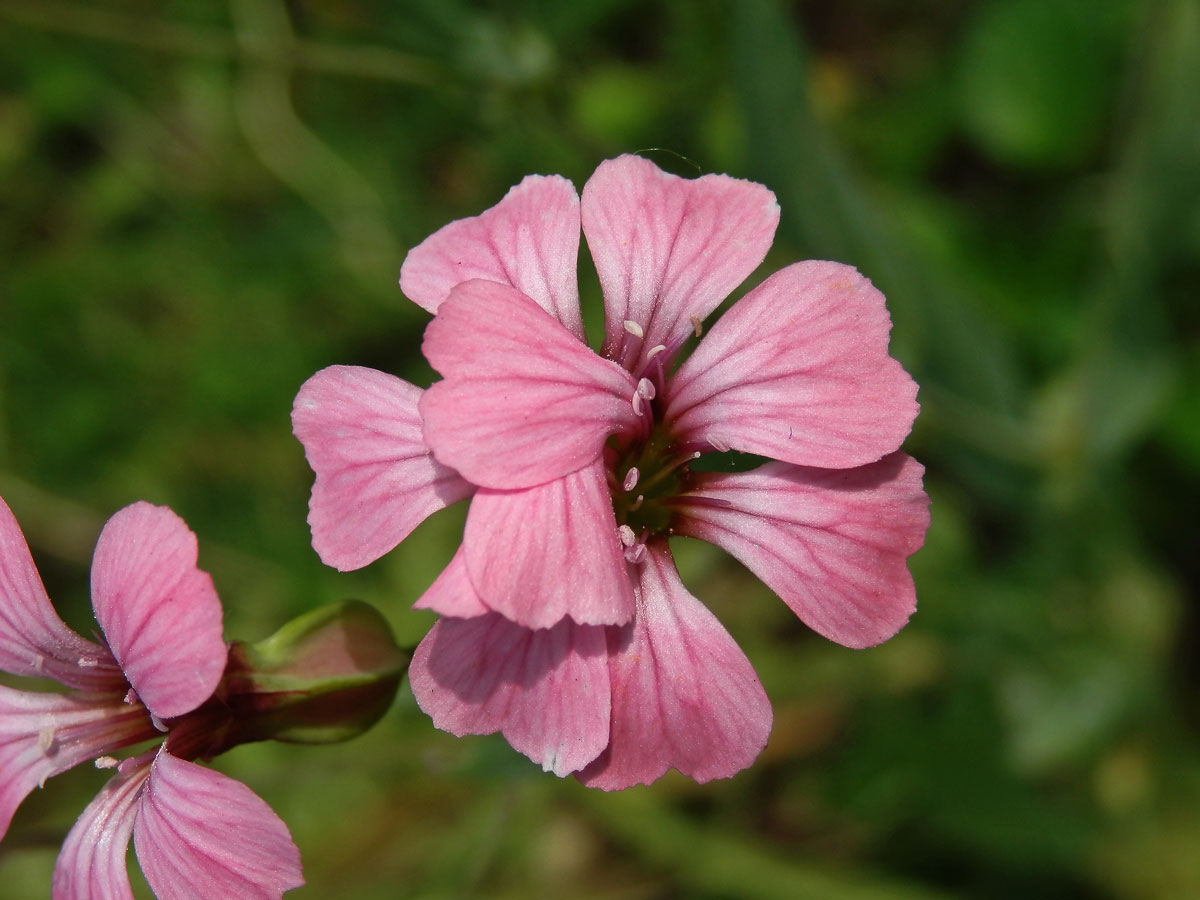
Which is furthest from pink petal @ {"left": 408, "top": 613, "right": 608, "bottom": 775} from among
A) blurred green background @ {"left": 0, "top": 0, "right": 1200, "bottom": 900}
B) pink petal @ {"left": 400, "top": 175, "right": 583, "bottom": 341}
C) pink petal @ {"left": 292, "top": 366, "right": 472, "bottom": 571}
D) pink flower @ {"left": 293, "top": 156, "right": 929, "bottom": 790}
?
blurred green background @ {"left": 0, "top": 0, "right": 1200, "bottom": 900}

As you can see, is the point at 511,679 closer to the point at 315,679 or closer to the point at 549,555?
the point at 549,555

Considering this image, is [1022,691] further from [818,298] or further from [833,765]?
[818,298]

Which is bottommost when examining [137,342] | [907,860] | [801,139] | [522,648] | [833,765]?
[907,860]

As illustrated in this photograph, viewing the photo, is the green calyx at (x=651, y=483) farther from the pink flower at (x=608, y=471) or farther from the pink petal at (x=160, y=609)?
the pink petal at (x=160, y=609)

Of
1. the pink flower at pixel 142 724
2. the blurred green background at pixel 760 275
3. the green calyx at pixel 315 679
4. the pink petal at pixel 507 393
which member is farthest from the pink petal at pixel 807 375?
the blurred green background at pixel 760 275

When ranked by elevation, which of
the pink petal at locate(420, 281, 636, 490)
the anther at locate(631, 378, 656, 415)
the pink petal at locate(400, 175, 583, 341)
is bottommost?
the anther at locate(631, 378, 656, 415)

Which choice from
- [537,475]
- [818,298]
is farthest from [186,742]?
[818,298]

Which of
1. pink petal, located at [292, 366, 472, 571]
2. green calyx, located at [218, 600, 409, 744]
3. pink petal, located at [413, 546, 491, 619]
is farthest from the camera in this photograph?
green calyx, located at [218, 600, 409, 744]

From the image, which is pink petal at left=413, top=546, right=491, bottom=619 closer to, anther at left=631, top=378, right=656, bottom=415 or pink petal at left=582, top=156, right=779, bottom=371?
anther at left=631, top=378, right=656, bottom=415
